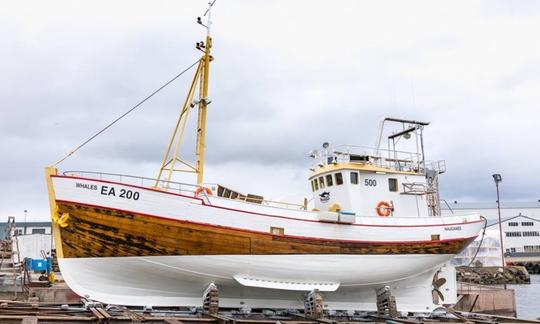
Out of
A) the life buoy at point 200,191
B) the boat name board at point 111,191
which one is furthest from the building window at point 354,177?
the boat name board at point 111,191

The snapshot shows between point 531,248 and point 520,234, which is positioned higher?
point 520,234

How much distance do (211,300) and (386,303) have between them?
659 cm

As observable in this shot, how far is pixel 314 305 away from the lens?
14.5 meters

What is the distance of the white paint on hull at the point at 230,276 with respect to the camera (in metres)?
13.5

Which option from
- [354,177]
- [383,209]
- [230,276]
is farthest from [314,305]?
[354,177]

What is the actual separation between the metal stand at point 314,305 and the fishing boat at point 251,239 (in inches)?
13.9

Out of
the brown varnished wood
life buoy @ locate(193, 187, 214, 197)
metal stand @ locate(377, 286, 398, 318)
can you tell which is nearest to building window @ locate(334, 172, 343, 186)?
metal stand @ locate(377, 286, 398, 318)

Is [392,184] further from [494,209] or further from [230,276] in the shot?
[494,209]

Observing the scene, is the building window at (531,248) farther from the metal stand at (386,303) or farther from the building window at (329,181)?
the building window at (329,181)

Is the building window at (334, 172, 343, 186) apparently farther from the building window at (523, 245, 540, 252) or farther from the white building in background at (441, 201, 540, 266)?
the building window at (523, 245, 540, 252)

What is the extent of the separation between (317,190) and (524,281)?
1825 inches

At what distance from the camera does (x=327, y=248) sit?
50.7ft

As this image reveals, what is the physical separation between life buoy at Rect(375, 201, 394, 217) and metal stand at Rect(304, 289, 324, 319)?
4.60m

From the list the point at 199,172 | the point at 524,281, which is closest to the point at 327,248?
the point at 199,172
